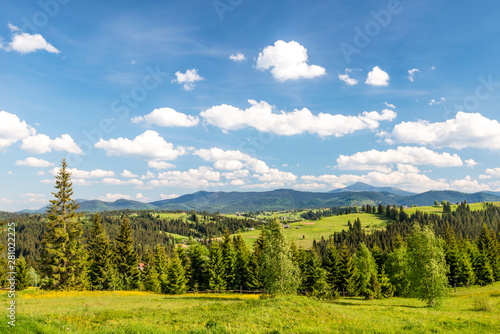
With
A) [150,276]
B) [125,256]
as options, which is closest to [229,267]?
[150,276]

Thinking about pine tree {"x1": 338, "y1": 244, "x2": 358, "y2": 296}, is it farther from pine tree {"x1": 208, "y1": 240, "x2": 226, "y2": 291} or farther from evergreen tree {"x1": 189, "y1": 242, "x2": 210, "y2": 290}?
evergreen tree {"x1": 189, "y1": 242, "x2": 210, "y2": 290}

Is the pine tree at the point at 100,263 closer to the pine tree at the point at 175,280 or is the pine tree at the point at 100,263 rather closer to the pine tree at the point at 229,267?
the pine tree at the point at 175,280

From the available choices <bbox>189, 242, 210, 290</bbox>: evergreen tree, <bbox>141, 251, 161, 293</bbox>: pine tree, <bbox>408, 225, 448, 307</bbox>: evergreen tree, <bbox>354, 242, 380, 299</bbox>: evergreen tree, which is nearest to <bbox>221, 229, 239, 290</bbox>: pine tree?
<bbox>189, 242, 210, 290</bbox>: evergreen tree

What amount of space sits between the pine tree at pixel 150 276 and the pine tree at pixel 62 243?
2480cm

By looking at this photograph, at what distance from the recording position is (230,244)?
218 ft

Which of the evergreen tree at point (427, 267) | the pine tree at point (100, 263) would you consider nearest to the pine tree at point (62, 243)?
the pine tree at point (100, 263)

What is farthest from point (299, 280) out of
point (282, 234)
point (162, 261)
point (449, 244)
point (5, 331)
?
point (449, 244)

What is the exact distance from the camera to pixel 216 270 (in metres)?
64.2

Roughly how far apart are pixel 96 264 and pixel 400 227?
6503 inches

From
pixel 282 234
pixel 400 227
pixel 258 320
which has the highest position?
pixel 282 234

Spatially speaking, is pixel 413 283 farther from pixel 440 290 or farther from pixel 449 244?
pixel 449 244

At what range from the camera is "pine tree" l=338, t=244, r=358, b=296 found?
65500 mm

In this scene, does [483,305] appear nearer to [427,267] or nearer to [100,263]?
[427,267]

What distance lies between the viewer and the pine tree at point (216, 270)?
63094 millimetres
